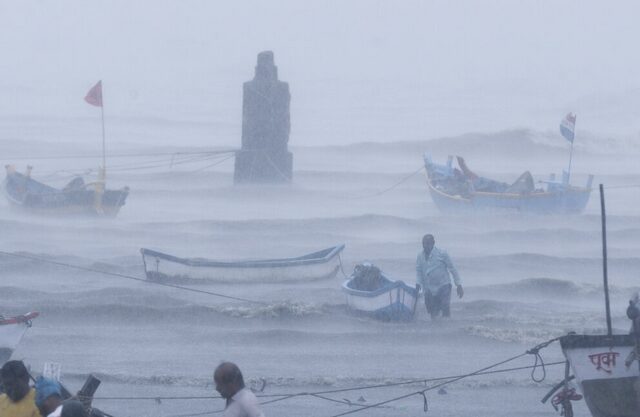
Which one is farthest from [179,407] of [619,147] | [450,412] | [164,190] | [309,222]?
[619,147]

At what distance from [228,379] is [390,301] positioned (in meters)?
8.69

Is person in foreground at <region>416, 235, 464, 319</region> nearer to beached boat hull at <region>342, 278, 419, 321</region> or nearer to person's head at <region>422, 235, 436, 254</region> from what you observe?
person's head at <region>422, 235, 436, 254</region>

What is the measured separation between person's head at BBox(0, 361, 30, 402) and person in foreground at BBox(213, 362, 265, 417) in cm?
97

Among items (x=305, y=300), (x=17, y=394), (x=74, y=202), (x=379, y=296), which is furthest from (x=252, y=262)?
(x=17, y=394)

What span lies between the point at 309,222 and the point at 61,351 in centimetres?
1290

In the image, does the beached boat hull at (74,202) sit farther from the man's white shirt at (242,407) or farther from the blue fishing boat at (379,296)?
the man's white shirt at (242,407)

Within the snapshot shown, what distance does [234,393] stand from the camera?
15.3ft

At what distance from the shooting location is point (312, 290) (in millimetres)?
16047

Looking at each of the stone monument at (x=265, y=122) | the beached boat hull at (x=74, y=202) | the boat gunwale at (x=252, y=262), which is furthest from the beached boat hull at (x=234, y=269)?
the stone monument at (x=265, y=122)

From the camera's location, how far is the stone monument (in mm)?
26406

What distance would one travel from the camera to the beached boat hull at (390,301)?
1309 cm

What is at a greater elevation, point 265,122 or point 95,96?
point 95,96

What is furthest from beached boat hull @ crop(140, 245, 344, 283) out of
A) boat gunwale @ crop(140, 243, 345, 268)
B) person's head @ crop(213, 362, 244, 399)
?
person's head @ crop(213, 362, 244, 399)

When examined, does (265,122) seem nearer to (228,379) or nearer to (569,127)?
(569,127)
